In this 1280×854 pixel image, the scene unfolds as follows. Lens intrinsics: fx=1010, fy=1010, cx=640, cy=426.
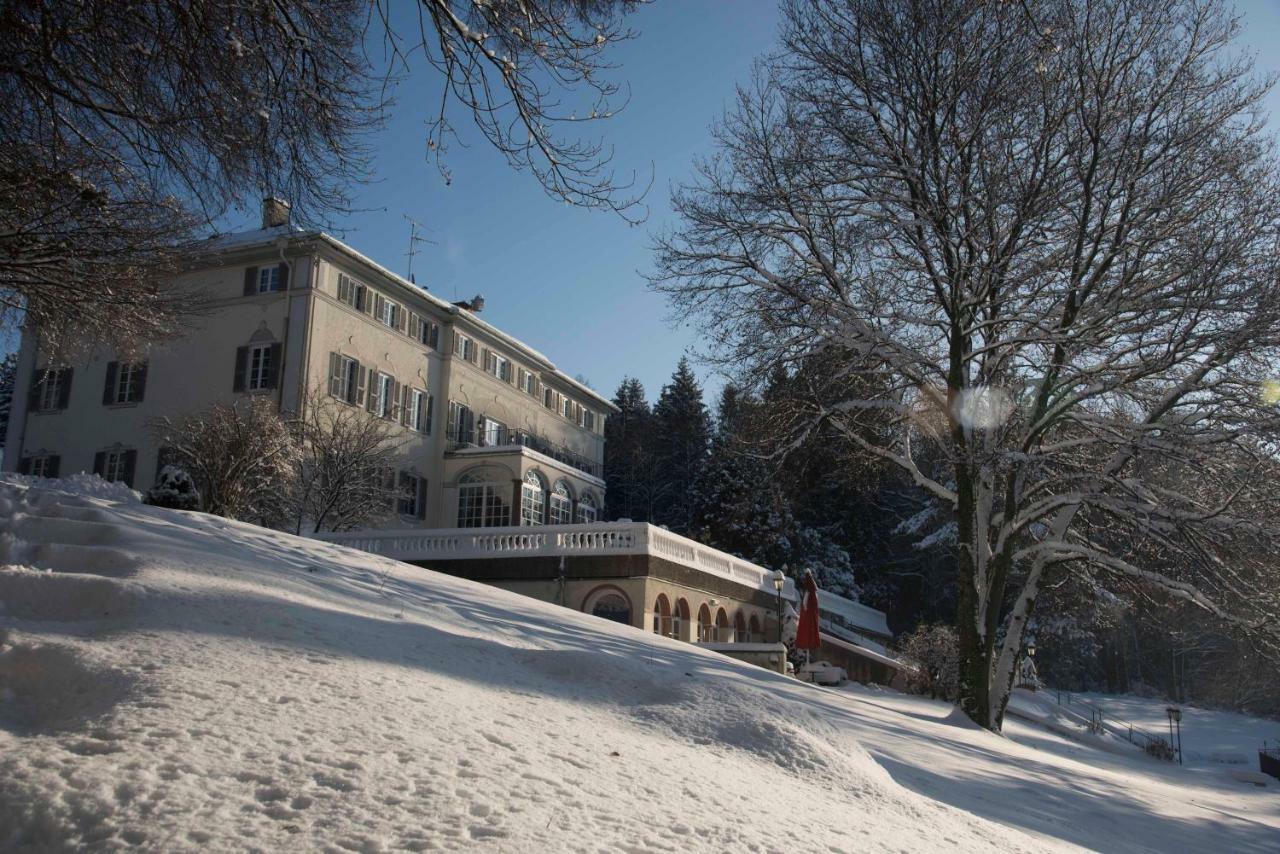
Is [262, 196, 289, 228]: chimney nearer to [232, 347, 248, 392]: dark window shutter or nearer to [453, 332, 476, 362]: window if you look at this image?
[232, 347, 248, 392]: dark window shutter

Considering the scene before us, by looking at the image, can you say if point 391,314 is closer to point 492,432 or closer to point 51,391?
point 492,432

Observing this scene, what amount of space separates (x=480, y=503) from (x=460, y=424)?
3560 mm

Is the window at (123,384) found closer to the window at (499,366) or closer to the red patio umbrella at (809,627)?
the window at (499,366)

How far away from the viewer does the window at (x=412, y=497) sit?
32875 millimetres

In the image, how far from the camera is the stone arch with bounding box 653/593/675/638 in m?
24.6

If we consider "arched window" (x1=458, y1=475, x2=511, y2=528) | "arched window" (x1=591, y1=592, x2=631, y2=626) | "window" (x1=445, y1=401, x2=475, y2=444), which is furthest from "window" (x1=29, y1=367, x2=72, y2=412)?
"arched window" (x1=591, y1=592, x2=631, y2=626)

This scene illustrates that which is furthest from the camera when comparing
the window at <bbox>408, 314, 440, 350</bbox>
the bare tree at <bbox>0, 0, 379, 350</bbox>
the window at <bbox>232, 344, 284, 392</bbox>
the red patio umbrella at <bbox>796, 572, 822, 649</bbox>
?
the window at <bbox>408, 314, 440, 350</bbox>

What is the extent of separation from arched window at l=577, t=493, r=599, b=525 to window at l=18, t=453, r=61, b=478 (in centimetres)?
1750

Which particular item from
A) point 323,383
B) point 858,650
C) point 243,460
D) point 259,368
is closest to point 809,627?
point 858,650

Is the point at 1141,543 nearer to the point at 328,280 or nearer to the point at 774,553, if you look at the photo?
the point at 328,280

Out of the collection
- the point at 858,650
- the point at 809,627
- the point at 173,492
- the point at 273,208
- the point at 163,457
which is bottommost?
the point at 858,650

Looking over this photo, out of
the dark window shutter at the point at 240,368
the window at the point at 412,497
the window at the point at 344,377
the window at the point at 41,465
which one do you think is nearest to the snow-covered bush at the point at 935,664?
the window at the point at 412,497

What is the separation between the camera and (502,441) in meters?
39.1

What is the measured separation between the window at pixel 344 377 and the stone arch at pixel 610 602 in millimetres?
11517
